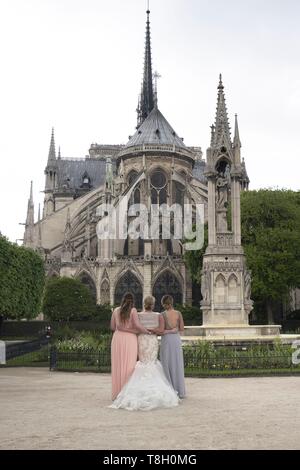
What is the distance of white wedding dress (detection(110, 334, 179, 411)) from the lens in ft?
34.1

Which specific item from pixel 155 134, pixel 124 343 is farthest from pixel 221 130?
pixel 155 134

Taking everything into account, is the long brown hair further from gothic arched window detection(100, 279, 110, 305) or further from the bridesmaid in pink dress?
gothic arched window detection(100, 279, 110, 305)

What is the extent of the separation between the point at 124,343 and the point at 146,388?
38.6 inches

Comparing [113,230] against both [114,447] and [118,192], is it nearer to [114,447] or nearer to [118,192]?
[118,192]

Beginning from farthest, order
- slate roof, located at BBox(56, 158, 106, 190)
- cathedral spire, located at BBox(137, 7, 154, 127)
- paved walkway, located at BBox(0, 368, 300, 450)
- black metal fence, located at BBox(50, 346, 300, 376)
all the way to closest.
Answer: cathedral spire, located at BBox(137, 7, 154, 127), slate roof, located at BBox(56, 158, 106, 190), black metal fence, located at BBox(50, 346, 300, 376), paved walkway, located at BBox(0, 368, 300, 450)

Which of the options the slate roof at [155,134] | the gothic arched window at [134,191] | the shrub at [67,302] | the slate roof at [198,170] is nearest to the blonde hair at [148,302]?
the shrub at [67,302]

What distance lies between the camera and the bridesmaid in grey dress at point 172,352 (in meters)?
11.8

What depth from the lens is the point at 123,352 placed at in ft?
36.6

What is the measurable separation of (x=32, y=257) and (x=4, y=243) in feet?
12.8

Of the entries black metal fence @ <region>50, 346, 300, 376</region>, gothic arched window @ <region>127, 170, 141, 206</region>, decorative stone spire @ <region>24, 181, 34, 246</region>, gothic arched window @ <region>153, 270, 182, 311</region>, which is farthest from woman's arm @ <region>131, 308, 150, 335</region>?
decorative stone spire @ <region>24, 181, 34, 246</region>

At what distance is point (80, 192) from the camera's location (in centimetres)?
8969

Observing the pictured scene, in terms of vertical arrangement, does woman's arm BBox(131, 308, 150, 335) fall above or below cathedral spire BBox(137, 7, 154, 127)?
below
